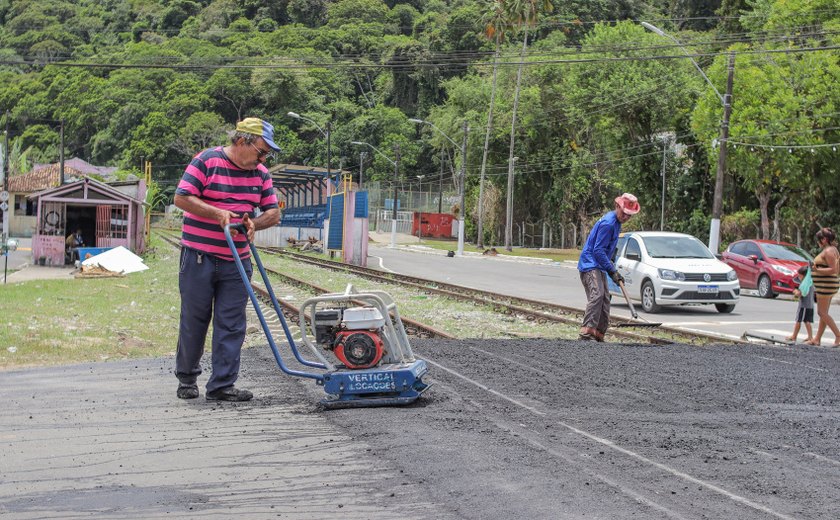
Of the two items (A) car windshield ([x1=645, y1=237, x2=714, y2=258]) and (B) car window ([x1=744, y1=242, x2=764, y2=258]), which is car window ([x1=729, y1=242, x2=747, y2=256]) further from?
(A) car windshield ([x1=645, y1=237, x2=714, y2=258])

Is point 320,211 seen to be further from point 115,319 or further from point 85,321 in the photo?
point 85,321

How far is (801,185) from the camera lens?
4016 cm

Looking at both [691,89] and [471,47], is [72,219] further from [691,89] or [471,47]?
[471,47]

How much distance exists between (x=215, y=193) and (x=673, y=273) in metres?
12.8

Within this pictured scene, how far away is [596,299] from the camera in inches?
458

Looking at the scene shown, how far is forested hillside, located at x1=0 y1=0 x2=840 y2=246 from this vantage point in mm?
40719

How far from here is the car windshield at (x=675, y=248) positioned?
1917 cm

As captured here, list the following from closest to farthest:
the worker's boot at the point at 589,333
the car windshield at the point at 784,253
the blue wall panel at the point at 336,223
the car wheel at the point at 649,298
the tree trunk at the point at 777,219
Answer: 1. the worker's boot at the point at 589,333
2. the car wheel at the point at 649,298
3. the car windshield at the point at 784,253
4. the blue wall panel at the point at 336,223
5. the tree trunk at the point at 777,219

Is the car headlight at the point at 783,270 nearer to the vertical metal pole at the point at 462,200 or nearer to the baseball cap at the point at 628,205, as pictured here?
the baseball cap at the point at 628,205

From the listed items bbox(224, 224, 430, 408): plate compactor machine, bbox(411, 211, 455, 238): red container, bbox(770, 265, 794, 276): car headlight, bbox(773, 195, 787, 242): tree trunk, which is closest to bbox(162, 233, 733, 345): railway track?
bbox(224, 224, 430, 408): plate compactor machine

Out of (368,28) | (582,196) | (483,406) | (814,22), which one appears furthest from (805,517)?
(368,28)

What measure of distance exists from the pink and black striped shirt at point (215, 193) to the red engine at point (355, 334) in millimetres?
847

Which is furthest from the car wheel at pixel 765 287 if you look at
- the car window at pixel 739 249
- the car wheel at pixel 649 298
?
the car wheel at pixel 649 298

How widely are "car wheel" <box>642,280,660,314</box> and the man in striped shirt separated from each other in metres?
12.4
